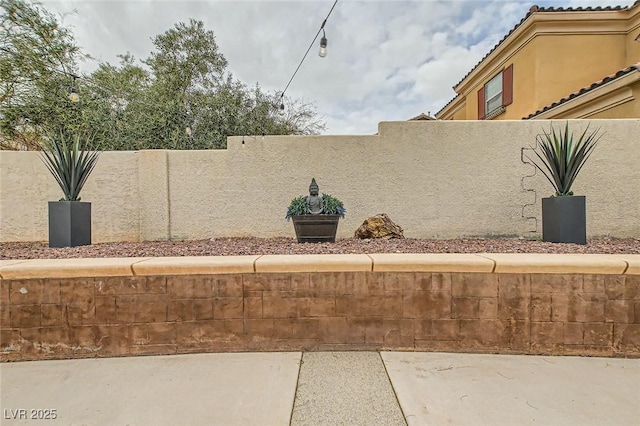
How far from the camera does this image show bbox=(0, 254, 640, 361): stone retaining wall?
231cm

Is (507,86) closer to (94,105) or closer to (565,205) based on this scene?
(565,205)

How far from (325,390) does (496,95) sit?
36.2 ft

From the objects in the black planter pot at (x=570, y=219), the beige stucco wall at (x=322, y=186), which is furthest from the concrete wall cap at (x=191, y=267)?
the black planter pot at (x=570, y=219)

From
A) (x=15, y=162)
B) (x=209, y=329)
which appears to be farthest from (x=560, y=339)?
(x=15, y=162)

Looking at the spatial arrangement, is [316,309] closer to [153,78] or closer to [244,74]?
[244,74]

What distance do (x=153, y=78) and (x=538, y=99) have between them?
37.1ft

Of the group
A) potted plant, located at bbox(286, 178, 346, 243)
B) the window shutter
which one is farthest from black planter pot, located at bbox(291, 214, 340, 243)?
the window shutter

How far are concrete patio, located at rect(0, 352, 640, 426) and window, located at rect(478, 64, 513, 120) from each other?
9.12m

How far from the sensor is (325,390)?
1923 mm

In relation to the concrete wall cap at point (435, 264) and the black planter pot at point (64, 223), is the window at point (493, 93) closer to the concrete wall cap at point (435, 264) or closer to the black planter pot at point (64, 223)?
the concrete wall cap at point (435, 264)

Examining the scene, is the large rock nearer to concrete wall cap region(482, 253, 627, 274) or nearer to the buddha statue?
the buddha statue

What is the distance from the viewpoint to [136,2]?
24.1 feet

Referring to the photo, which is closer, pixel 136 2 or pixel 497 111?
pixel 136 2

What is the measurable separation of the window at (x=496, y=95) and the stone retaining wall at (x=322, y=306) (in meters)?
8.65
